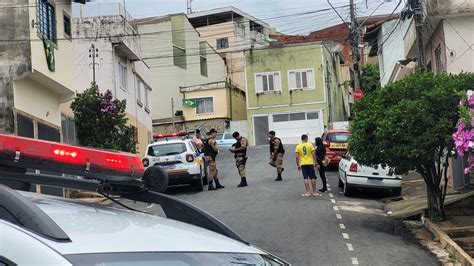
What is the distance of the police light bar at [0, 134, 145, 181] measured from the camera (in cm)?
259

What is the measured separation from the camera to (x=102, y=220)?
2330 millimetres

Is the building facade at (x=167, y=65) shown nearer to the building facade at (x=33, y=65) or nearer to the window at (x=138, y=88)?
the window at (x=138, y=88)

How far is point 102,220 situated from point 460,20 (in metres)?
17.1

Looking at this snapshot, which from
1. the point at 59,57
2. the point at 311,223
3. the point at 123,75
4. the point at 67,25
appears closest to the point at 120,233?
the point at 311,223

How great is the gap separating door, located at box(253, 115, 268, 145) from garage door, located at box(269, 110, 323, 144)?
65cm

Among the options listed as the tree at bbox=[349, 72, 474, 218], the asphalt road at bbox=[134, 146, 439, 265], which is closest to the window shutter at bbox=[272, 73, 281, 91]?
the asphalt road at bbox=[134, 146, 439, 265]

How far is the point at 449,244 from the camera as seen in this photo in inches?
384

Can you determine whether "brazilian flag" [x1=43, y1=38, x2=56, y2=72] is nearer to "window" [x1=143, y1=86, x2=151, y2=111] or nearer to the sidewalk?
the sidewalk

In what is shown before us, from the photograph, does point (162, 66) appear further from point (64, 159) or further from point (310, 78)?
point (64, 159)

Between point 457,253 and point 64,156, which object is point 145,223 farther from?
point 457,253

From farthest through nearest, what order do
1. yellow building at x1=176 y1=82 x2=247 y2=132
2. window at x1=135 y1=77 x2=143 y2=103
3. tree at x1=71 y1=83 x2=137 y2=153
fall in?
yellow building at x1=176 y1=82 x2=247 y2=132
window at x1=135 y1=77 x2=143 y2=103
tree at x1=71 y1=83 x2=137 y2=153

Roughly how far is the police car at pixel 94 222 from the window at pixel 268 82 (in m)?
40.6

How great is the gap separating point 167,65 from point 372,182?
107ft

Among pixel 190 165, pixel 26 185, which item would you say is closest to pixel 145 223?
pixel 26 185
